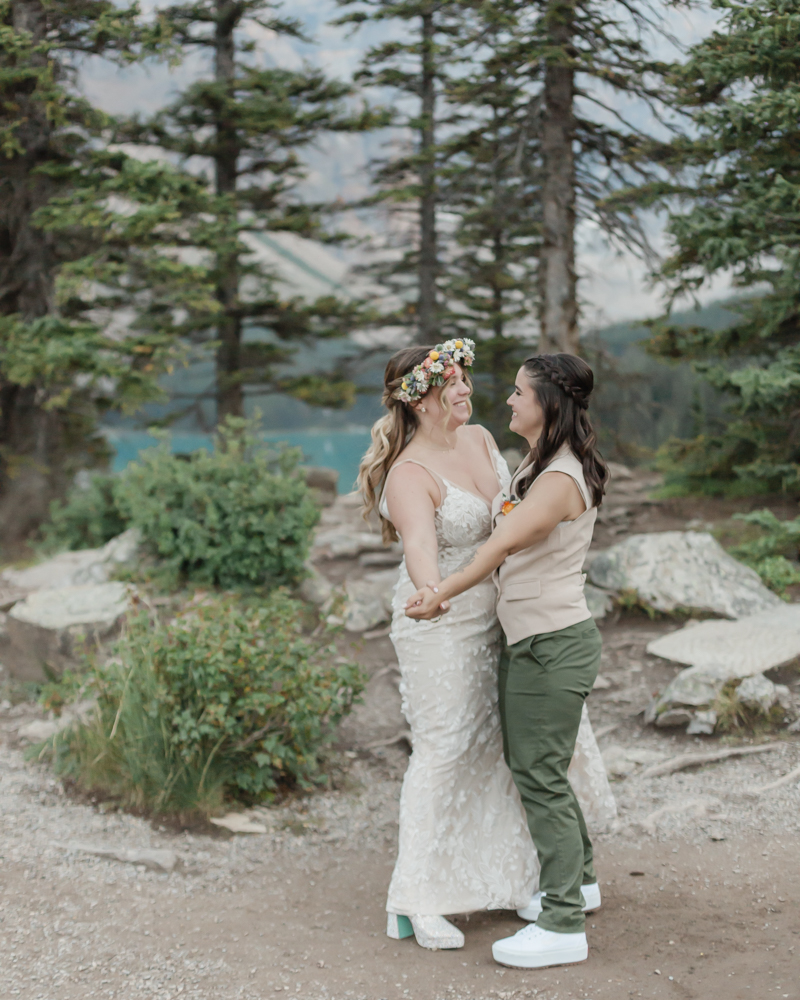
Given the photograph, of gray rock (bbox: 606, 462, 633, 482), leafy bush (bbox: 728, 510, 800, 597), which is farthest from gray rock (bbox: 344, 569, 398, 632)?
gray rock (bbox: 606, 462, 633, 482)

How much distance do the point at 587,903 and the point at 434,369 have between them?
2.12 m

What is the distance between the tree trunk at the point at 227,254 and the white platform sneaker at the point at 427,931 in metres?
9.18

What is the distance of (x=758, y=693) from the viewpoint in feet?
16.6

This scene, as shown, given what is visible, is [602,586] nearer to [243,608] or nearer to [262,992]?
[243,608]

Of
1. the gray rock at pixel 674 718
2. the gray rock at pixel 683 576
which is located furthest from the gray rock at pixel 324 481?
the gray rock at pixel 674 718

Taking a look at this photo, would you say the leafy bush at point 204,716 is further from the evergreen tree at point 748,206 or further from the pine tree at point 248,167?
the pine tree at point 248,167

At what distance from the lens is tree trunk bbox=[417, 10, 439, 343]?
1320cm

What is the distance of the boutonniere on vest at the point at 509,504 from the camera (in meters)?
2.99

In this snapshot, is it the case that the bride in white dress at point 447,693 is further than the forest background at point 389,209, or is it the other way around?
the forest background at point 389,209

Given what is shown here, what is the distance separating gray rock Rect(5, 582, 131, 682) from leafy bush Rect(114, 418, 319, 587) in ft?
1.99

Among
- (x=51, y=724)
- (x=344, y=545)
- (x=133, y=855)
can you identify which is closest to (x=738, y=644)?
(x=133, y=855)

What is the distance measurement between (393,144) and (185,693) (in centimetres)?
1263

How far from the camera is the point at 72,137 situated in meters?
9.98

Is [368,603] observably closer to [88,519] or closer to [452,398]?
[88,519]
